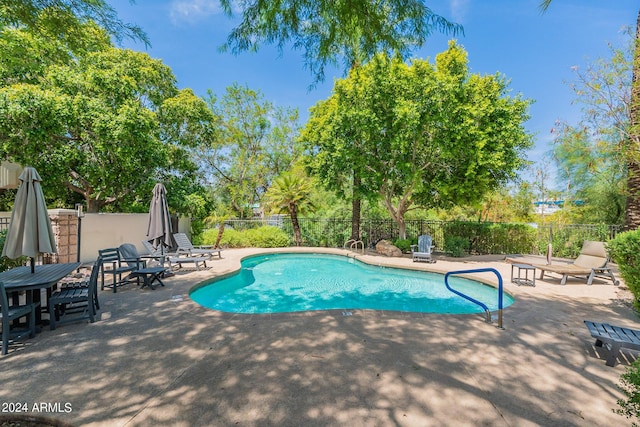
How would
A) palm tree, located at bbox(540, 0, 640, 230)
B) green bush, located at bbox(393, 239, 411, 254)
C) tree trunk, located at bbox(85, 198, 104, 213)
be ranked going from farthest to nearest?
green bush, located at bbox(393, 239, 411, 254)
tree trunk, located at bbox(85, 198, 104, 213)
palm tree, located at bbox(540, 0, 640, 230)

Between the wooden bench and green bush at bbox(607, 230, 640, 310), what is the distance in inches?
88.3

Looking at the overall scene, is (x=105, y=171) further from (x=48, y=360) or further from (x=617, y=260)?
(x=617, y=260)

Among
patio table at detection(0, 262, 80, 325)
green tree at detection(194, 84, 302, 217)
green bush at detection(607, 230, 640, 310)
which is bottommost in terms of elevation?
patio table at detection(0, 262, 80, 325)

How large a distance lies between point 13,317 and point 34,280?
1.73ft

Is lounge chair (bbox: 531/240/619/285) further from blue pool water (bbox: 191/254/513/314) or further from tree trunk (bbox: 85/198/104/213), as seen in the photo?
tree trunk (bbox: 85/198/104/213)

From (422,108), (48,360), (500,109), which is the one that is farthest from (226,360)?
(500,109)

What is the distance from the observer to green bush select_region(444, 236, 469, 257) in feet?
42.0

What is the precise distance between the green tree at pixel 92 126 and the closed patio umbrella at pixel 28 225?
6550 mm

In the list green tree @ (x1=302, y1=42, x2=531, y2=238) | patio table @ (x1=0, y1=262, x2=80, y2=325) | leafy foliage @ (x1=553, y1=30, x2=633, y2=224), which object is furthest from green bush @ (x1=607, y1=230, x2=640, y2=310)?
patio table @ (x1=0, y1=262, x2=80, y2=325)

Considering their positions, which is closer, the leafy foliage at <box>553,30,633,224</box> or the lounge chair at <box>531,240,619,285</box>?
the lounge chair at <box>531,240,619,285</box>

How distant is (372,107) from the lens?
38.8 ft

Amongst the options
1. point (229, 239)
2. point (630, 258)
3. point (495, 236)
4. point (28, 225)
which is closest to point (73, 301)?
point (28, 225)

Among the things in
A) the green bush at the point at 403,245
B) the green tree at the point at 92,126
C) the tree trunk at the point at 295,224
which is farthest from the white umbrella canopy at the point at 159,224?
the green bush at the point at 403,245

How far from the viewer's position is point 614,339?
319 centimetres
